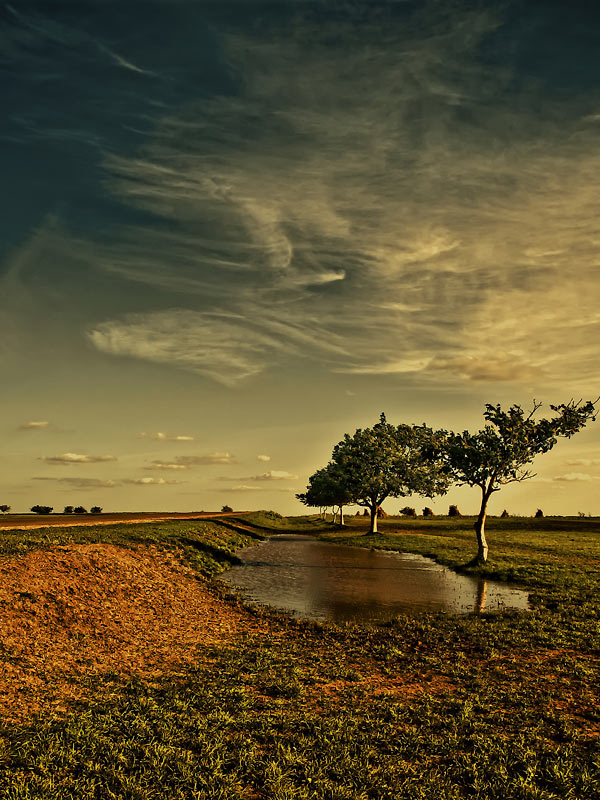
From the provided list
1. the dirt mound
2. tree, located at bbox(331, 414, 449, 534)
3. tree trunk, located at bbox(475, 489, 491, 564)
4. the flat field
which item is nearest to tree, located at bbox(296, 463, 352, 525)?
tree, located at bbox(331, 414, 449, 534)

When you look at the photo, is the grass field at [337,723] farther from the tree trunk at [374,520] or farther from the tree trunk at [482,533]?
the tree trunk at [374,520]

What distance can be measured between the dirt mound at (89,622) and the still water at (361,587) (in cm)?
346

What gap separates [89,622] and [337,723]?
10021 mm

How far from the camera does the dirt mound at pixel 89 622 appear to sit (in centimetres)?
1236

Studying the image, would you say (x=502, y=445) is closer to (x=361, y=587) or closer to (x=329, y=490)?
(x=361, y=587)

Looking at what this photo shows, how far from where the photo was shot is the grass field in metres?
7.91

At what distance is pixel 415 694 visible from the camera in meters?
11.9

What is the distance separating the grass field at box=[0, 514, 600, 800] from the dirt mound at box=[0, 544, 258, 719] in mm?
602

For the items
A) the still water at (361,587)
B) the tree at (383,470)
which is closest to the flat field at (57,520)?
the still water at (361,587)

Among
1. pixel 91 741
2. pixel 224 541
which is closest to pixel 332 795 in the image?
pixel 91 741

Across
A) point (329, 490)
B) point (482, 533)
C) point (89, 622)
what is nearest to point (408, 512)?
point (329, 490)

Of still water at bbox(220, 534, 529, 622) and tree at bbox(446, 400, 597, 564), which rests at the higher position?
tree at bbox(446, 400, 597, 564)

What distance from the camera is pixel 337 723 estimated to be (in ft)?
32.7

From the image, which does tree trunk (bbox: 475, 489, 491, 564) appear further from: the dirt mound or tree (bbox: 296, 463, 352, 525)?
tree (bbox: 296, 463, 352, 525)
